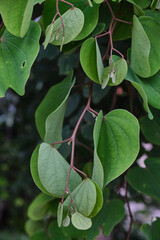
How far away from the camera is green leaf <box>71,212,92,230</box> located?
455mm

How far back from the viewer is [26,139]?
5.10 ft

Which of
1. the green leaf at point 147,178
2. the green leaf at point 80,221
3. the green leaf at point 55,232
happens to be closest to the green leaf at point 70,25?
the green leaf at point 80,221

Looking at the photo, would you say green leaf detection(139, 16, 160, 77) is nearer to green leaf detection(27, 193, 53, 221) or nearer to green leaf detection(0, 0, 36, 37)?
green leaf detection(0, 0, 36, 37)

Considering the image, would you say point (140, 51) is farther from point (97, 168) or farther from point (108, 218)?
point (108, 218)

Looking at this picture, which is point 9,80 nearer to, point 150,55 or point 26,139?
point 150,55

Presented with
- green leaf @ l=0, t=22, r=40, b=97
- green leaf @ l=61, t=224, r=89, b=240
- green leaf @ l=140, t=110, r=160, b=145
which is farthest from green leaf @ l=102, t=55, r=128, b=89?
green leaf @ l=61, t=224, r=89, b=240

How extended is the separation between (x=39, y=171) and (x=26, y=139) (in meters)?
1.09

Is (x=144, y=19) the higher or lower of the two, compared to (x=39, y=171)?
higher

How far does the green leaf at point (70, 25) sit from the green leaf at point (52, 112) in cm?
8

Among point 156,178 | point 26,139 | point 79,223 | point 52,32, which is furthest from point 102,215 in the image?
point 26,139

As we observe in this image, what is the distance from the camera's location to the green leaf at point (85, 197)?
1.50ft

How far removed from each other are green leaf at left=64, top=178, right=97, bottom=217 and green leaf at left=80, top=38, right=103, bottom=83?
0.53ft

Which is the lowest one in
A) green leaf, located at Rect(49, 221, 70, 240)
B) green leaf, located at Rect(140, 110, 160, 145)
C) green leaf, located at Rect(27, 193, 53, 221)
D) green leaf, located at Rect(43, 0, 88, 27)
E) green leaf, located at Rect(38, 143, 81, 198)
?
green leaf, located at Rect(49, 221, 70, 240)

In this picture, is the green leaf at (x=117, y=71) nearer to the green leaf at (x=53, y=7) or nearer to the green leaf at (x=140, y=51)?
the green leaf at (x=140, y=51)
